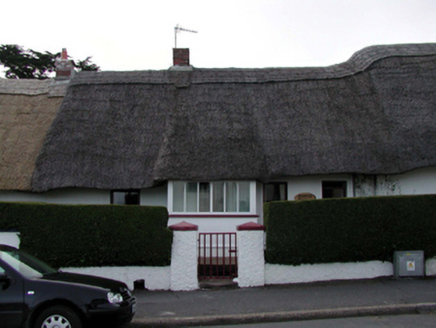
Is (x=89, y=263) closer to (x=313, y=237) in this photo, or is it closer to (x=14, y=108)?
(x=313, y=237)

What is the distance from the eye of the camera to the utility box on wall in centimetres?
1084

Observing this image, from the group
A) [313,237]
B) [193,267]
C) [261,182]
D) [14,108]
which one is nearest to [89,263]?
[193,267]

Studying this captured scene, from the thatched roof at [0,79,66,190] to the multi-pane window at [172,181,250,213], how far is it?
4.76m

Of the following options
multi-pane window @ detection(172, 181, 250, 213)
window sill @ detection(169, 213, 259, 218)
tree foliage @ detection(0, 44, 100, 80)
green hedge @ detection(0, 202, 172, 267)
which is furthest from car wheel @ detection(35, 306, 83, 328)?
tree foliage @ detection(0, 44, 100, 80)

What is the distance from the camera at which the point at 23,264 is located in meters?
7.28

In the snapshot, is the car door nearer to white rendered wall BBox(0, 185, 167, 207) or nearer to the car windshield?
the car windshield

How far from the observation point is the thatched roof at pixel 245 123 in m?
14.3

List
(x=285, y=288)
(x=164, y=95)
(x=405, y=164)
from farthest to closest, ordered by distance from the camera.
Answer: (x=164, y=95) → (x=405, y=164) → (x=285, y=288)

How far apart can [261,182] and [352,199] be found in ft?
14.0

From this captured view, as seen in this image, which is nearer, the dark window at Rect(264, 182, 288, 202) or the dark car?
the dark car

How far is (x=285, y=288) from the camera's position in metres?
10.5

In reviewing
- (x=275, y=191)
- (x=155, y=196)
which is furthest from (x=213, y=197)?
(x=275, y=191)

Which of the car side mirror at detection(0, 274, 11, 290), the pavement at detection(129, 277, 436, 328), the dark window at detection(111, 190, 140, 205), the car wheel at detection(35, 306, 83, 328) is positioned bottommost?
the pavement at detection(129, 277, 436, 328)

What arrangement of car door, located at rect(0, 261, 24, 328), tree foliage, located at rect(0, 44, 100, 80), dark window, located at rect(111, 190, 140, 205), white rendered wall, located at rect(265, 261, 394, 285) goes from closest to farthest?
car door, located at rect(0, 261, 24, 328), white rendered wall, located at rect(265, 261, 394, 285), dark window, located at rect(111, 190, 140, 205), tree foliage, located at rect(0, 44, 100, 80)
